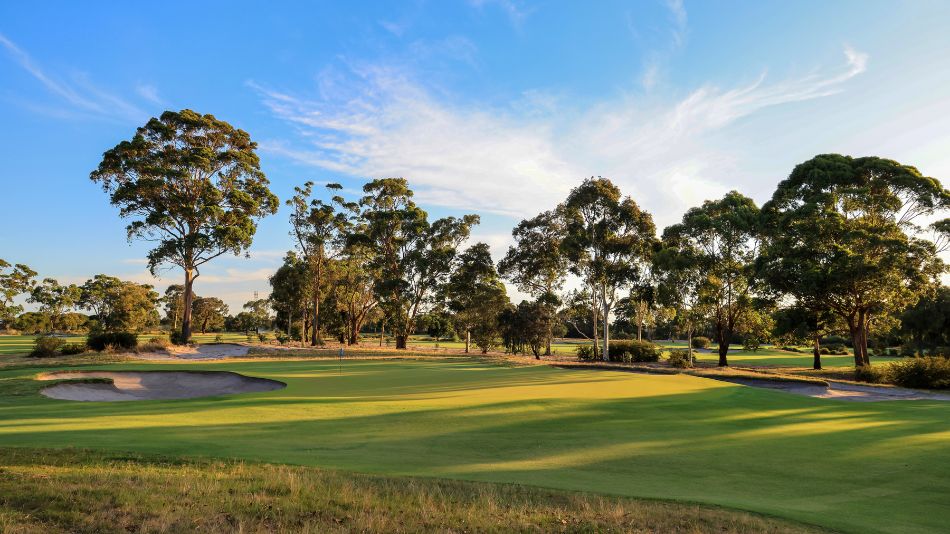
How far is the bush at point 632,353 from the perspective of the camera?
41.4 metres

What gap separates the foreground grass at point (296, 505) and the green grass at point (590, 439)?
0.91 m

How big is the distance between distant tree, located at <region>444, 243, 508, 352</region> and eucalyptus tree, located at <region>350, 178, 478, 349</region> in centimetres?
171

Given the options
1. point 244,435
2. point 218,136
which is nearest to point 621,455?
point 244,435

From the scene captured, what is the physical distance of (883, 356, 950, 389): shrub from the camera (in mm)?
25609

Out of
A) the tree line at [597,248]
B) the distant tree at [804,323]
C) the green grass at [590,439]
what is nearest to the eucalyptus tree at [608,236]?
the tree line at [597,248]

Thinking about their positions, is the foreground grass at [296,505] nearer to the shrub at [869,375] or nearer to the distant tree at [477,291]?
the shrub at [869,375]

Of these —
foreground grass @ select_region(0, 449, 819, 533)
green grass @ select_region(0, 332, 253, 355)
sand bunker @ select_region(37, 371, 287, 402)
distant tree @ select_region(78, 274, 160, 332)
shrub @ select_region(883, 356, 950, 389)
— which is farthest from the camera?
distant tree @ select_region(78, 274, 160, 332)

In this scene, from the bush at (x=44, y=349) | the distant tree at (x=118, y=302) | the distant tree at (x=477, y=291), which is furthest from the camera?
the distant tree at (x=118, y=302)

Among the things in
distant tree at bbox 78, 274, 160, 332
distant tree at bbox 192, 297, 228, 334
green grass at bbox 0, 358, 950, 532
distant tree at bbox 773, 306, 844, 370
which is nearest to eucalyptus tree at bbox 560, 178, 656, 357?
distant tree at bbox 773, 306, 844, 370

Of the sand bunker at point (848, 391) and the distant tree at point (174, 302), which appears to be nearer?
the sand bunker at point (848, 391)

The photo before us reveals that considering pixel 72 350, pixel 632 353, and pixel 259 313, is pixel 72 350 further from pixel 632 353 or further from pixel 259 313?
pixel 259 313

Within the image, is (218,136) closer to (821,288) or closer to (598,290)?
(598,290)

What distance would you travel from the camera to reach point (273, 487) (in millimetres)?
6680

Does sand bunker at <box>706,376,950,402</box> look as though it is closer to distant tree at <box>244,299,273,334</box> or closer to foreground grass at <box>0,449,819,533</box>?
foreground grass at <box>0,449,819,533</box>
